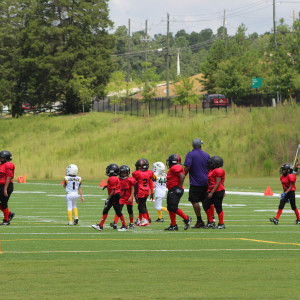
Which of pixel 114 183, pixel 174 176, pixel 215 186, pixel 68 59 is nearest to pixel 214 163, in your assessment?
pixel 215 186

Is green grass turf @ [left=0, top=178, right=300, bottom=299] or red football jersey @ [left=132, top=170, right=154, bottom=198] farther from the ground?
red football jersey @ [left=132, top=170, right=154, bottom=198]

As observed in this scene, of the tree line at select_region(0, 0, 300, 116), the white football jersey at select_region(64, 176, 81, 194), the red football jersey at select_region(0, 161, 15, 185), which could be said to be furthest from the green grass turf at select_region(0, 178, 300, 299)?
the tree line at select_region(0, 0, 300, 116)

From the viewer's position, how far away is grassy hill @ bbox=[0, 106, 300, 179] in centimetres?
5450

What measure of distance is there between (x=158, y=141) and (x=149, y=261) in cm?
5171

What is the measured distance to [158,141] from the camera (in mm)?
63125

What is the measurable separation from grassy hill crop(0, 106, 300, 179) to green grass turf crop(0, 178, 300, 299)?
3523 centimetres

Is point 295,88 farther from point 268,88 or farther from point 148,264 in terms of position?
point 148,264

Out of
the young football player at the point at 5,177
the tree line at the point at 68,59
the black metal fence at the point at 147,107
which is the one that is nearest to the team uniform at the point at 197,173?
the young football player at the point at 5,177

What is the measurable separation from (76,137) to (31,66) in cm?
1872

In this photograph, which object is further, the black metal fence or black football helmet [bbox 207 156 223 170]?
the black metal fence

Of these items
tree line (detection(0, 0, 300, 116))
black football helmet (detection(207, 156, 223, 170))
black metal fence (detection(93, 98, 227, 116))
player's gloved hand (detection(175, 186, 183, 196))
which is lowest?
player's gloved hand (detection(175, 186, 183, 196))

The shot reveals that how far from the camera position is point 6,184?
58.2ft

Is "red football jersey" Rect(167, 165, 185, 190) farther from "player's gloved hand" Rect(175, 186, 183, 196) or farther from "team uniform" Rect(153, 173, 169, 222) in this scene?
"team uniform" Rect(153, 173, 169, 222)

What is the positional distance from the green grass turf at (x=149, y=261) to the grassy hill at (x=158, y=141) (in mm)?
35225
